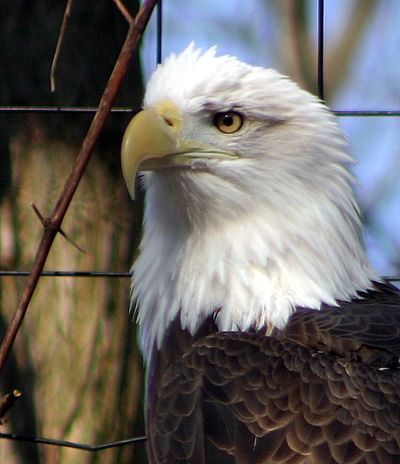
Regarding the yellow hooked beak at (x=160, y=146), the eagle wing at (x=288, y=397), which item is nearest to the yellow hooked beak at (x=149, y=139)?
the yellow hooked beak at (x=160, y=146)

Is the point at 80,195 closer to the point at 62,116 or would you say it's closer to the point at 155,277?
the point at 62,116

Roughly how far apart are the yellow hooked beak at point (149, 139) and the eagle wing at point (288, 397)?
406 millimetres

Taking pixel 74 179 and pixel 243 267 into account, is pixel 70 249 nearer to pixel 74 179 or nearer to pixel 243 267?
pixel 243 267

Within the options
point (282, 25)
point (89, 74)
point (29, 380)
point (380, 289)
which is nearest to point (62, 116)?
point (89, 74)

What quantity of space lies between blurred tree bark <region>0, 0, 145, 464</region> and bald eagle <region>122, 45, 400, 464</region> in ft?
2.96

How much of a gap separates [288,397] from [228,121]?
2.22 feet

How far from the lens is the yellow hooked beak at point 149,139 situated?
9.07 ft

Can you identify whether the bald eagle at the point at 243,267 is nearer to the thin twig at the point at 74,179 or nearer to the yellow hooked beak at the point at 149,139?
the yellow hooked beak at the point at 149,139

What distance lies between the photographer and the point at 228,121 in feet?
9.57

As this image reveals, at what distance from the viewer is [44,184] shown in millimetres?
4008

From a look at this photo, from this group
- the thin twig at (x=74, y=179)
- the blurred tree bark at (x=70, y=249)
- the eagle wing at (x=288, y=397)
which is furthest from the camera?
the blurred tree bark at (x=70, y=249)

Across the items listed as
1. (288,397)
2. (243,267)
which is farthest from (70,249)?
(288,397)

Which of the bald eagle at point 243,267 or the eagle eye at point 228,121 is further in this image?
the eagle eye at point 228,121

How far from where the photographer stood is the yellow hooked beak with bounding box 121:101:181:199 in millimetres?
A: 2766
